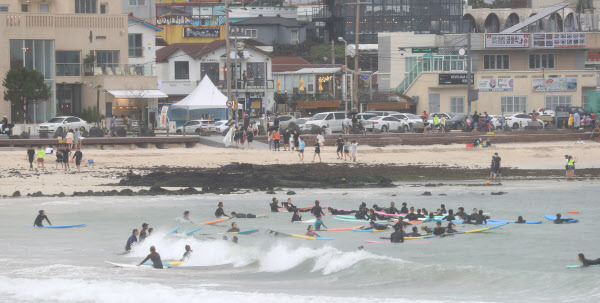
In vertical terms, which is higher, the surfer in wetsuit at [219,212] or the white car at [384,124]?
the white car at [384,124]

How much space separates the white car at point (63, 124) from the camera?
52.5m

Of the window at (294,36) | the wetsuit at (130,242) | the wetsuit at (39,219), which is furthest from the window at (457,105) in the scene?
the wetsuit at (130,242)

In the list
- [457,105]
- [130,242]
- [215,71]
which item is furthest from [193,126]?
[130,242]

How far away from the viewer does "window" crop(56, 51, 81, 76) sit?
5878 cm

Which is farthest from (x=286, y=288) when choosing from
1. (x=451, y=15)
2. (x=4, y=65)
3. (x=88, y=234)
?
(x=451, y=15)

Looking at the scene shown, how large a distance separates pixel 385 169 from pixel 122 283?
25.6m

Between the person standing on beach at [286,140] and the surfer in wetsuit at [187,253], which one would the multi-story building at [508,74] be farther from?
the surfer in wetsuit at [187,253]

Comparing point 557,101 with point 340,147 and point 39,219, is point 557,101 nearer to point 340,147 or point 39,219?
point 340,147

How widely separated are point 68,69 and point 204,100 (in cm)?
919

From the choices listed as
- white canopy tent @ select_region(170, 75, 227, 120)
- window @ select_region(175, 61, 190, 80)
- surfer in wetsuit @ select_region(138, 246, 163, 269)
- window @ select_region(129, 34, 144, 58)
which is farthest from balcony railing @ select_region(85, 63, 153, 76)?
surfer in wetsuit @ select_region(138, 246, 163, 269)

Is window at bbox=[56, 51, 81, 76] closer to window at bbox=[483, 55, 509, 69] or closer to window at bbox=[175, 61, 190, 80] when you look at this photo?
window at bbox=[175, 61, 190, 80]

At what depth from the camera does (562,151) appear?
5250 cm

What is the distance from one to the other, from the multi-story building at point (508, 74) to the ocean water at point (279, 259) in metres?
35.4

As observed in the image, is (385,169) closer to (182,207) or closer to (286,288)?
(182,207)
